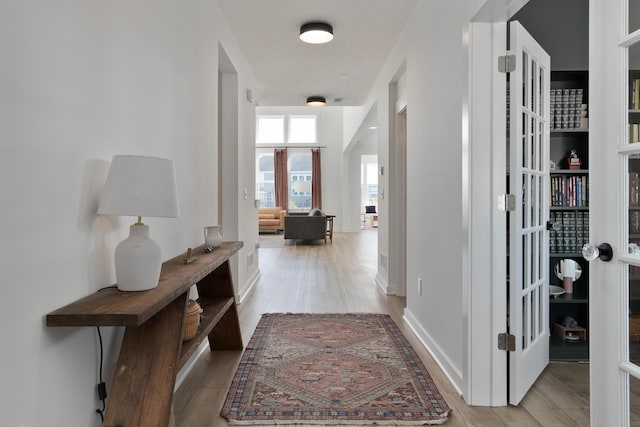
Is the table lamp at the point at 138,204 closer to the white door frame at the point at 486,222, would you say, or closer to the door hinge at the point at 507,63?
the white door frame at the point at 486,222

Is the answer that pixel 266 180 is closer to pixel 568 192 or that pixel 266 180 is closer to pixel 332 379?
pixel 568 192

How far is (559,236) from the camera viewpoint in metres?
2.86

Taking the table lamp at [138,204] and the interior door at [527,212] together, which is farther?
the interior door at [527,212]

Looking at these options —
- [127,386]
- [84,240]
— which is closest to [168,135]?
[84,240]

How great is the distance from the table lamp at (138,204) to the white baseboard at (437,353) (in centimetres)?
167

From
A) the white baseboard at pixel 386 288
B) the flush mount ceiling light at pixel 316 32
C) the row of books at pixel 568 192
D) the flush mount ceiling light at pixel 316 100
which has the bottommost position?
the white baseboard at pixel 386 288

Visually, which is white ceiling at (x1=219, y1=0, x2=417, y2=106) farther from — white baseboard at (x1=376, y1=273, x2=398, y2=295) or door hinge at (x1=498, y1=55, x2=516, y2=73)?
white baseboard at (x1=376, y1=273, x2=398, y2=295)

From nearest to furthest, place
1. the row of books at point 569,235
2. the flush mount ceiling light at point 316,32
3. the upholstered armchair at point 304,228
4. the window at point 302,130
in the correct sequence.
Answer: the row of books at point 569,235, the flush mount ceiling light at point 316,32, the upholstered armchair at point 304,228, the window at point 302,130

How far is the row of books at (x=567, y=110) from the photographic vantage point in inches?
111

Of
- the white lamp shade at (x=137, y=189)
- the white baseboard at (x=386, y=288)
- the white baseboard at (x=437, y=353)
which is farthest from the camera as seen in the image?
the white baseboard at (x=386, y=288)

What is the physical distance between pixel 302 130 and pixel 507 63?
10.6 meters

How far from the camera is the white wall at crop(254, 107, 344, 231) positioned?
39.9ft

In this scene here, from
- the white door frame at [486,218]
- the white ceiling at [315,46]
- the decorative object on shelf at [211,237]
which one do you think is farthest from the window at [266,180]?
the white door frame at [486,218]

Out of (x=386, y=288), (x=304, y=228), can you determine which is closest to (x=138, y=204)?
(x=386, y=288)
